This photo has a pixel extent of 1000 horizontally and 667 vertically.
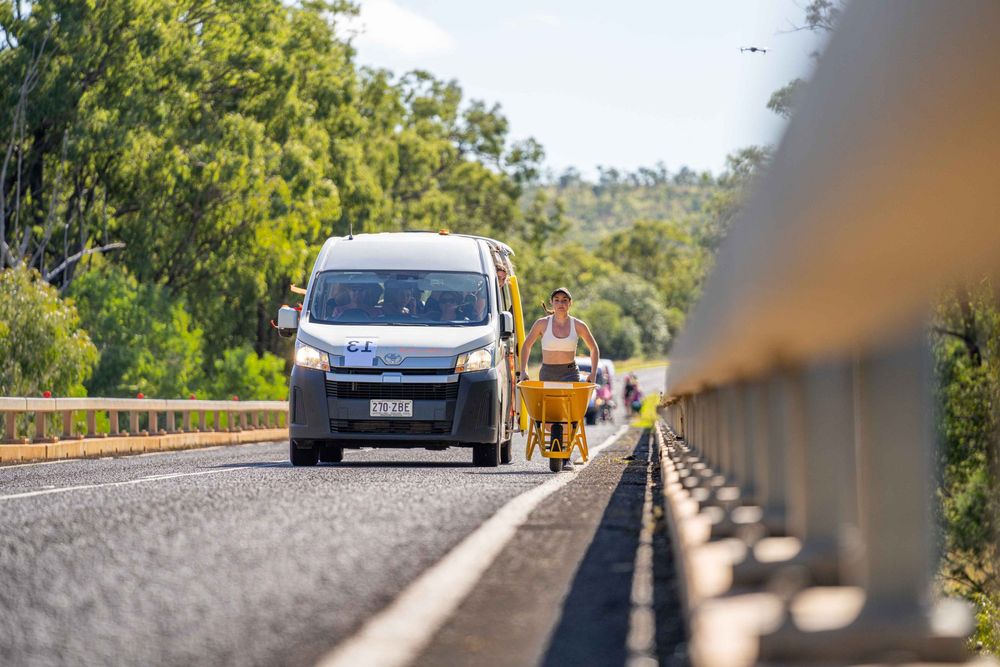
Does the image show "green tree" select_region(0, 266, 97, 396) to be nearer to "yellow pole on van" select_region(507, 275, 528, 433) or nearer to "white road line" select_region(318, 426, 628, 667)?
"yellow pole on van" select_region(507, 275, 528, 433)

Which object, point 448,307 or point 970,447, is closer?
point 448,307

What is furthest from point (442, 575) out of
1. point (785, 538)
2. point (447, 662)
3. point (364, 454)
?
point (364, 454)

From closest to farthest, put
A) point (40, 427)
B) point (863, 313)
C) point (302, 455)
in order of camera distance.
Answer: point (863, 313) → point (302, 455) → point (40, 427)

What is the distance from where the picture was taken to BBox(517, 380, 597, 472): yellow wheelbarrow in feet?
48.2

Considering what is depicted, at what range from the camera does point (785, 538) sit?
601cm

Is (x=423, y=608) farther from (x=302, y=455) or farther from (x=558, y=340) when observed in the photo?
(x=302, y=455)

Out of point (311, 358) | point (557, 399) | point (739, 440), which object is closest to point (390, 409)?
point (311, 358)

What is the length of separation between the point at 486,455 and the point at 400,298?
6.48ft

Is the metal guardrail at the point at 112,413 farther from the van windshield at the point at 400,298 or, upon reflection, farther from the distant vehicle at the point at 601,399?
the distant vehicle at the point at 601,399

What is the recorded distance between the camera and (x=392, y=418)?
52.0 feet

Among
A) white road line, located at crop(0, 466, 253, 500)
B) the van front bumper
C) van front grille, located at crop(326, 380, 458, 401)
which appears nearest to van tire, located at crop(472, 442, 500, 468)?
the van front bumper

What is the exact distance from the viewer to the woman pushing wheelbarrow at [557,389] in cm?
1474

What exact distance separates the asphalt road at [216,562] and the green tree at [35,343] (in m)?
26.0

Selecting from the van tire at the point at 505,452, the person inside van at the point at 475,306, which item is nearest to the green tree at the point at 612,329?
the van tire at the point at 505,452
